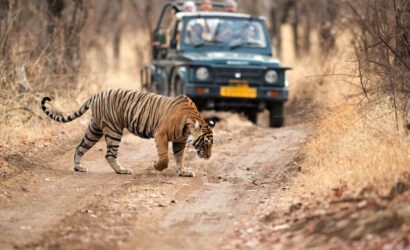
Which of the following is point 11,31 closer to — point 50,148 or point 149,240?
point 50,148

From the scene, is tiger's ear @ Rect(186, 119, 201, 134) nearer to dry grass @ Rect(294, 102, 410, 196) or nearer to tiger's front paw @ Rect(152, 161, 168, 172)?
tiger's front paw @ Rect(152, 161, 168, 172)

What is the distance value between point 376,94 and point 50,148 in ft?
14.8

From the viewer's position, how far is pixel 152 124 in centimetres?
978

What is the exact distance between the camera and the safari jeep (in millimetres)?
15094

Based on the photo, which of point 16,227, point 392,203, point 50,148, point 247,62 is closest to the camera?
point 392,203

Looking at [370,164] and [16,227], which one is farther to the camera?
[370,164]

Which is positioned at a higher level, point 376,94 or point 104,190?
point 376,94

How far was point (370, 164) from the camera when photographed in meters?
7.76

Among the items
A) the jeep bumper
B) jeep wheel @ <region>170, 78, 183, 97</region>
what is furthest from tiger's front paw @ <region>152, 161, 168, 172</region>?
jeep wheel @ <region>170, 78, 183, 97</region>

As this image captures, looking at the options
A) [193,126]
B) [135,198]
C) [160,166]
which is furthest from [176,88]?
[135,198]

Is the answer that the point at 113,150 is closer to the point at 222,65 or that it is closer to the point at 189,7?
the point at 222,65

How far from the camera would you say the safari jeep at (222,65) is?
1509cm

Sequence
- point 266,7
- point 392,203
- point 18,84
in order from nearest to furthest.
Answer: point 392,203
point 18,84
point 266,7

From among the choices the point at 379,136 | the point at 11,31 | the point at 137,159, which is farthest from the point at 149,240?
the point at 11,31
